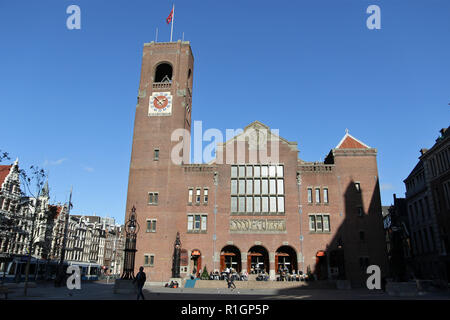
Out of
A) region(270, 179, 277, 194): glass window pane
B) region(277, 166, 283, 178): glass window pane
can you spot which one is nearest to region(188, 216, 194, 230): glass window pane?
region(270, 179, 277, 194): glass window pane

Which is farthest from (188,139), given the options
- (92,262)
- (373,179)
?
(92,262)

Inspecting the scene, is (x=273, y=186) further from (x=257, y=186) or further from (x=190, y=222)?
(x=190, y=222)

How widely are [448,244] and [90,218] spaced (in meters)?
87.7

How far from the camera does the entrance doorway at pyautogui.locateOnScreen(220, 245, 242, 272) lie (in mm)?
42062

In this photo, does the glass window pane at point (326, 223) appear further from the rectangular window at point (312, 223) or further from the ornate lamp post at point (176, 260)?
the ornate lamp post at point (176, 260)

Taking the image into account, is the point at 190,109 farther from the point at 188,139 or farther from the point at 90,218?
the point at 90,218

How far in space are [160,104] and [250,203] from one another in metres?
18.8

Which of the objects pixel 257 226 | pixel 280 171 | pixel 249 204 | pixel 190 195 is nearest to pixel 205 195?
pixel 190 195

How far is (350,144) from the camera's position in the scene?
44.7 m

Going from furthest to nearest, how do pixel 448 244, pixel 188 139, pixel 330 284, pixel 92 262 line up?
1. pixel 92 262
2. pixel 188 139
3. pixel 448 244
4. pixel 330 284

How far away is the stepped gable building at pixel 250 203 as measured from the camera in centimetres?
4053

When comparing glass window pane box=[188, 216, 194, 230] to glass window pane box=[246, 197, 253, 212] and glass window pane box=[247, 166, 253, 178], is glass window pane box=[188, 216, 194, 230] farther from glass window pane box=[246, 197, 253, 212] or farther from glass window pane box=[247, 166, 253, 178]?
glass window pane box=[247, 166, 253, 178]

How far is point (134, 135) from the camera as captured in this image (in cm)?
4694

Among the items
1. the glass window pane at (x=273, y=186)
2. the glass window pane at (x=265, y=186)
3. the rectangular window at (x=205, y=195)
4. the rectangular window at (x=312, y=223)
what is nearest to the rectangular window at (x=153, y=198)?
the rectangular window at (x=205, y=195)
